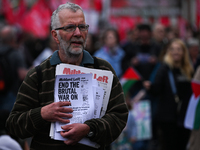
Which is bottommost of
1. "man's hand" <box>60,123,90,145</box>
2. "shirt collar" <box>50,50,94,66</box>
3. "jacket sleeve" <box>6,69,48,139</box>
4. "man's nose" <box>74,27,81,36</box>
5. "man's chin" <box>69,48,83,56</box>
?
"man's hand" <box>60,123,90,145</box>

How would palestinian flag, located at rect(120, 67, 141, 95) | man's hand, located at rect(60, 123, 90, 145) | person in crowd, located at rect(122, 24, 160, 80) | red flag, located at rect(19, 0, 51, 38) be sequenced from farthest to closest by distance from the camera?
1. red flag, located at rect(19, 0, 51, 38)
2. person in crowd, located at rect(122, 24, 160, 80)
3. palestinian flag, located at rect(120, 67, 141, 95)
4. man's hand, located at rect(60, 123, 90, 145)

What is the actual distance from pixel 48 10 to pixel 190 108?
29.8 feet

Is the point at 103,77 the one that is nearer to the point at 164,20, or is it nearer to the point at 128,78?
the point at 128,78

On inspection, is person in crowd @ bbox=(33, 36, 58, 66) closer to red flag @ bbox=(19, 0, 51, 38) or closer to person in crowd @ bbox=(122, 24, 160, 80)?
person in crowd @ bbox=(122, 24, 160, 80)

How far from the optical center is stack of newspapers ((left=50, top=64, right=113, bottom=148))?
2.71 metres

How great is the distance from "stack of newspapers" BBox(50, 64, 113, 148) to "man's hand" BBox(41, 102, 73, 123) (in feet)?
0.17

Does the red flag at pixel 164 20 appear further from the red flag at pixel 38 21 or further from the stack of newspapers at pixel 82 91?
the stack of newspapers at pixel 82 91

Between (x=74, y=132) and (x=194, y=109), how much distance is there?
2.23m

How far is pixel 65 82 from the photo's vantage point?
2.74m

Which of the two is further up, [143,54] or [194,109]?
[143,54]

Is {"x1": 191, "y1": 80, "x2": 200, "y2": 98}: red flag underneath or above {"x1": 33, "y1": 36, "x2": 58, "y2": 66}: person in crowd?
underneath

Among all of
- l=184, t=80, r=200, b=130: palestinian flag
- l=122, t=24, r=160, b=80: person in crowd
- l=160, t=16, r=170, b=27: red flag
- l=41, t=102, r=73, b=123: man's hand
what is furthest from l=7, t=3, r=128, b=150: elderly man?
l=160, t=16, r=170, b=27: red flag

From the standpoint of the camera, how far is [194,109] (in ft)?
14.6

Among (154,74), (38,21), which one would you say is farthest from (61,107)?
(38,21)
